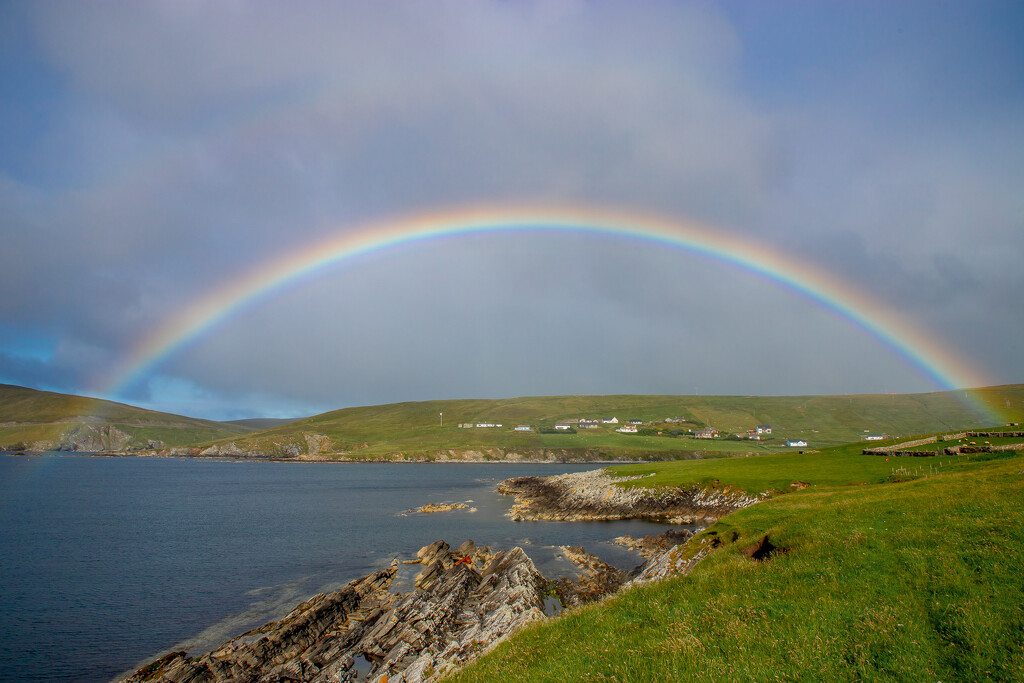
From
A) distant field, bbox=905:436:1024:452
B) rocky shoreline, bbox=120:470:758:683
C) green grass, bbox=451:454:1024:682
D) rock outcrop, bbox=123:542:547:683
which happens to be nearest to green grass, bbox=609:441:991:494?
distant field, bbox=905:436:1024:452

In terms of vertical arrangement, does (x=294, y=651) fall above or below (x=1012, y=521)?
below

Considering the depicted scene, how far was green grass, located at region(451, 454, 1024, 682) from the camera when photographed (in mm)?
10750

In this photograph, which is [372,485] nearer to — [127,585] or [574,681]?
[127,585]

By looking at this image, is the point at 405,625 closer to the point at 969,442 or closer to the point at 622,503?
the point at 622,503

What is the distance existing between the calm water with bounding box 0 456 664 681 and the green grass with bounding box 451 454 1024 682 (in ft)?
98.6

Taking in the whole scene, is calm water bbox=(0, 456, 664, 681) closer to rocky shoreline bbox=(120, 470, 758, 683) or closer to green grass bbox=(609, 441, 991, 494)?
rocky shoreline bbox=(120, 470, 758, 683)

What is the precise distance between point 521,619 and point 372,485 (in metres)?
126

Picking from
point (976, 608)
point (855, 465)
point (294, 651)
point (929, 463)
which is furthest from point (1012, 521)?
point (855, 465)

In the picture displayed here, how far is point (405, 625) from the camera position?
31.3 metres

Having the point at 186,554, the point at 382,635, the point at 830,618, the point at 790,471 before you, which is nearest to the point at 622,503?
the point at 790,471

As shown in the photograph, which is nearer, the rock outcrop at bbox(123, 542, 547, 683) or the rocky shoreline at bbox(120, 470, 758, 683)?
the rock outcrop at bbox(123, 542, 547, 683)

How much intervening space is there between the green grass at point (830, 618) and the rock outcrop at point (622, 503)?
46.4 meters

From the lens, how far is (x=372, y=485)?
143500mm

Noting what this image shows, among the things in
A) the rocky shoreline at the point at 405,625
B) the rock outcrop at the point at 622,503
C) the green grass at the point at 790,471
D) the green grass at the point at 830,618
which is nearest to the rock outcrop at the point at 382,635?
the rocky shoreline at the point at 405,625
